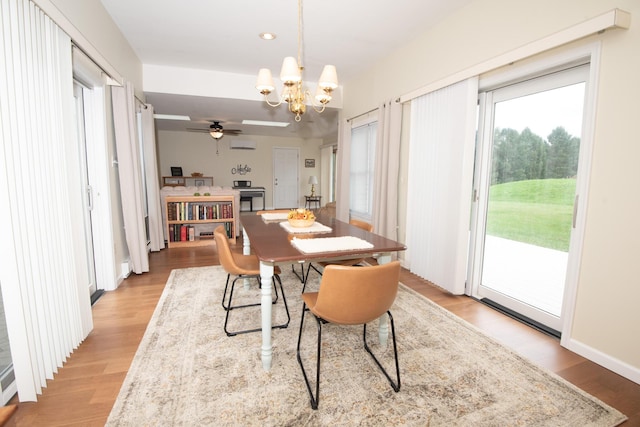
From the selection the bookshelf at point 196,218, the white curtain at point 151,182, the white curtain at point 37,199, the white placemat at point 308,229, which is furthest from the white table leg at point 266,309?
the bookshelf at point 196,218

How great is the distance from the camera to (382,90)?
4.22 m

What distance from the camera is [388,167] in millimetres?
3961

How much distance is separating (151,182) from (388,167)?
3.50 metres

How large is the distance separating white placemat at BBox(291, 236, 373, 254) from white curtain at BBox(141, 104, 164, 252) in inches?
134

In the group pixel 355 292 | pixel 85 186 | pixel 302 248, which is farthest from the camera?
pixel 85 186

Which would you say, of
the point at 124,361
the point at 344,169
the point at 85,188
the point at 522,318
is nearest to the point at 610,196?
the point at 522,318

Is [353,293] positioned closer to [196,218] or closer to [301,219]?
[301,219]

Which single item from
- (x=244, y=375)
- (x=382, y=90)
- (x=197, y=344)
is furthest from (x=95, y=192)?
(x=382, y=90)

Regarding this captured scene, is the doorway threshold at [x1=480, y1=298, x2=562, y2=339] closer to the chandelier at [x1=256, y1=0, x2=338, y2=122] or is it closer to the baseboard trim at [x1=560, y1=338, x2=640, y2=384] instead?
the baseboard trim at [x1=560, y1=338, x2=640, y2=384]

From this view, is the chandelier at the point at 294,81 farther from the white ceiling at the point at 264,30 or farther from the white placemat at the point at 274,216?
the white placemat at the point at 274,216

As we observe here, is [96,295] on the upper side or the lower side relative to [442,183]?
lower

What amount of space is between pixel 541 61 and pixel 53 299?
366cm

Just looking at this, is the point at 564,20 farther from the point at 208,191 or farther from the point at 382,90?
the point at 208,191

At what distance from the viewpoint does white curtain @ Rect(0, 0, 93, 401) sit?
1.51 metres
